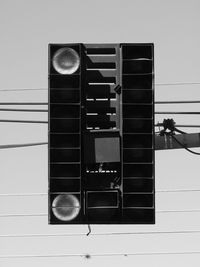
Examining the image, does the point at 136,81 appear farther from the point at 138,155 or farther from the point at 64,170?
the point at 64,170

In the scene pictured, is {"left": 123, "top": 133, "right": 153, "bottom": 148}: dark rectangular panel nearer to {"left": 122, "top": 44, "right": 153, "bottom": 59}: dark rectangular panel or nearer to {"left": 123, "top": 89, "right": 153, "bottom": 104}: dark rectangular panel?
{"left": 123, "top": 89, "right": 153, "bottom": 104}: dark rectangular panel

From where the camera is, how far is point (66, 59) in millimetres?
8516

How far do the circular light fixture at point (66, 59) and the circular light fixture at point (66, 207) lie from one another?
1.74 meters

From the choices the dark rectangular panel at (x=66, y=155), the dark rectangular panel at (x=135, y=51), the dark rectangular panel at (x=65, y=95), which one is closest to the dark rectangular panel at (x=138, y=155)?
the dark rectangular panel at (x=66, y=155)

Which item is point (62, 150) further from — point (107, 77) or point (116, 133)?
point (107, 77)

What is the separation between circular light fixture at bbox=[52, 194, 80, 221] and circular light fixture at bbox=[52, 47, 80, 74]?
68.5 inches

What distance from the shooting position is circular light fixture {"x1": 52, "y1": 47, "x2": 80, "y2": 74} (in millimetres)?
8492

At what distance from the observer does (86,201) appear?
8.42 meters

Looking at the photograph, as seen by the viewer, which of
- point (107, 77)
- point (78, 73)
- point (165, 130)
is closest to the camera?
point (78, 73)

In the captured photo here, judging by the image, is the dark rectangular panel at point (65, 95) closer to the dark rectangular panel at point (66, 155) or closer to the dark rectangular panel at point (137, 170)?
the dark rectangular panel at point (66, 155)

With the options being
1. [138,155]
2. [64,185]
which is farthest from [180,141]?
[64,185]

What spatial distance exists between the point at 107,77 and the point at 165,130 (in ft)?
4.46

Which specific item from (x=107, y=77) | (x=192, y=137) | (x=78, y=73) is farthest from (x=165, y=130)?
(x=78, y=73)

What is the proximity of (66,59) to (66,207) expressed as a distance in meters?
1.99
